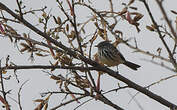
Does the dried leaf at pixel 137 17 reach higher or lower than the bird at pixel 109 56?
higher

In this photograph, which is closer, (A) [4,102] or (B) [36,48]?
(A) [4,102]

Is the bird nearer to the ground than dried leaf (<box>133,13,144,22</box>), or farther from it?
nearer to the ground

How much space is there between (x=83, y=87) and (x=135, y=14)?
2.48 ft

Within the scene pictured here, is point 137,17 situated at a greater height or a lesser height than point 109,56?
greater

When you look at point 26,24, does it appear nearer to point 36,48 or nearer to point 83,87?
point 36,48

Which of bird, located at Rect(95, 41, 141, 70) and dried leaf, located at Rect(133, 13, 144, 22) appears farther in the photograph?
bird, located at Rect(95, 41, 141, 70)

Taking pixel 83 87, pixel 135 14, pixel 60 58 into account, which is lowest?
pixel 83 87

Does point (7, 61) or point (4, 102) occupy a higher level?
point (7, 61)

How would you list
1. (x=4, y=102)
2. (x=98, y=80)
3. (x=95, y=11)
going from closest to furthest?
(x=4, y=102)
(x=95, y=11)
(x=98, y=80)

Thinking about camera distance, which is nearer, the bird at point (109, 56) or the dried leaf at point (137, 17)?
the dried leaf at point (137, 17)

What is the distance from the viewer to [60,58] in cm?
299

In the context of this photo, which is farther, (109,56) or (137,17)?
(109,56)

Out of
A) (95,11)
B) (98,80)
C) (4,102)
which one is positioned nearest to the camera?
(4,102)

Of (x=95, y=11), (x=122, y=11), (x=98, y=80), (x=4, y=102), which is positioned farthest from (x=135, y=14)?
(x=4, y=102)
